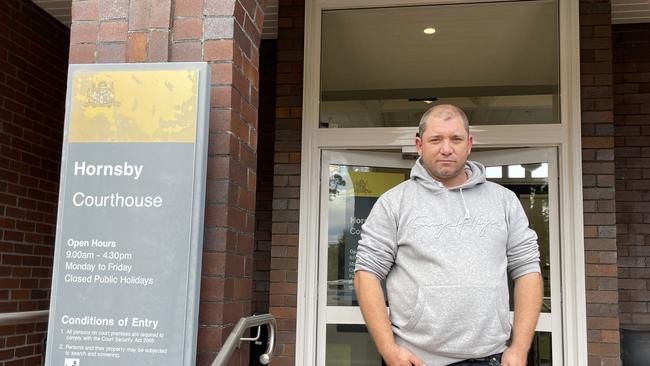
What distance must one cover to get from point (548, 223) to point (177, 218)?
9.97 ft

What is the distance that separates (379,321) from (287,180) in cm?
248

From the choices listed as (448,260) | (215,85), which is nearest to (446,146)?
(448,260)

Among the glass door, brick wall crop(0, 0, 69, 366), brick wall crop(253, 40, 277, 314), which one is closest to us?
the glass door

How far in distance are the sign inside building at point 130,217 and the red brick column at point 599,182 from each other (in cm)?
308

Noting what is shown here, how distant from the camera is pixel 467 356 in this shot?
214 cm

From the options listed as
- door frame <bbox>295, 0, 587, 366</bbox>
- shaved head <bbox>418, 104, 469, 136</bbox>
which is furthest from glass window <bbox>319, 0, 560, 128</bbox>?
shaved head <bbox>418, 104, 469, 136</bbox>

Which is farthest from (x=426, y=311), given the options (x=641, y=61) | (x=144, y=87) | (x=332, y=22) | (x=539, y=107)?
(x=641, y=61)

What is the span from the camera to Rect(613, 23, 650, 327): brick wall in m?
5.14

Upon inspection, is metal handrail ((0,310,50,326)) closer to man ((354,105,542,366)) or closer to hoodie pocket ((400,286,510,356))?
man ((354,105,542,366))

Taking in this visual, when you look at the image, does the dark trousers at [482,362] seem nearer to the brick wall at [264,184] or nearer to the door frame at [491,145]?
the door frame at [491,145]

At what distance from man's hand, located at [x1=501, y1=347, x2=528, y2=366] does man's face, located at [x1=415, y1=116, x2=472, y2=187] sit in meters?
0.64

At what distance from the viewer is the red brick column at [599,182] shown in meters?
4.18

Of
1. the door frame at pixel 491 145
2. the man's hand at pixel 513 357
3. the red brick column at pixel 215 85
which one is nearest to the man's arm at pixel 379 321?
the man's hand at pixel 513 357

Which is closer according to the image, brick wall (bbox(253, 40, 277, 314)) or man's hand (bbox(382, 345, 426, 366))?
man's hand (bbox(382, 345, 426, 366))
